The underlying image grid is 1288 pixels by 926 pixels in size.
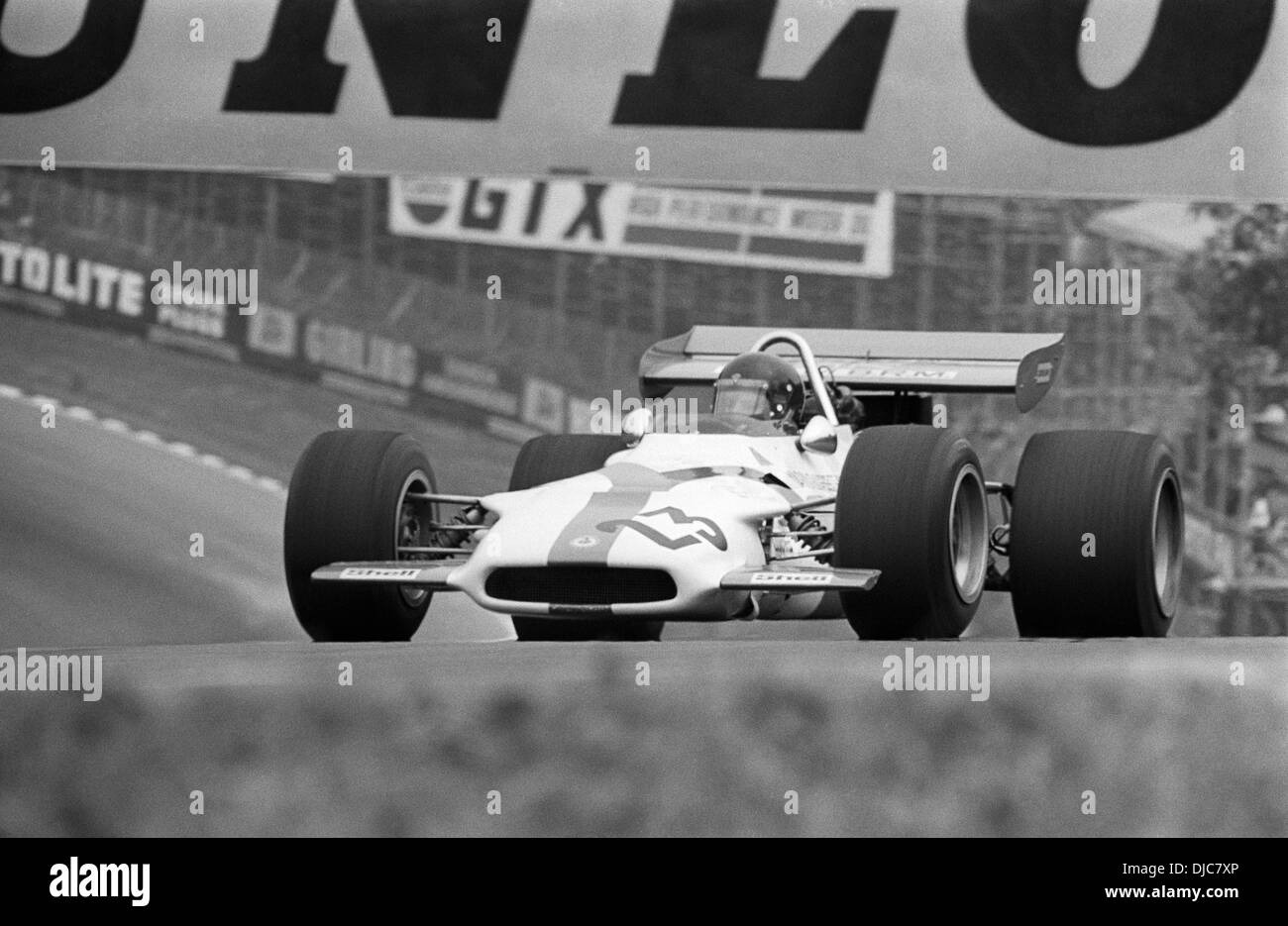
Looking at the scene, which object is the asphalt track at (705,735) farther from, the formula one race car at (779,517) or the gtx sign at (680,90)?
the gtx sign at (680,90)

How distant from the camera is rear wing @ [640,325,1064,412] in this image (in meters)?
8.19

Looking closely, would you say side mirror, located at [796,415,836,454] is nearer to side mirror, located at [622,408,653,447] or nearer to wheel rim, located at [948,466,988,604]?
side mirror, located at [622,408,653,447]

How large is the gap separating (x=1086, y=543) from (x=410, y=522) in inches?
95.4

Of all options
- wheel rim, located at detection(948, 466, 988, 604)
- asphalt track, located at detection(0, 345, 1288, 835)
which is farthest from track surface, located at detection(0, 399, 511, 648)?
asphalt track, located at detection(0, 345, 1288, 835)

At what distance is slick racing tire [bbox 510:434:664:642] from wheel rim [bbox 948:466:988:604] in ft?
4.78

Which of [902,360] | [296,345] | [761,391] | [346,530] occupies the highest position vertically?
[296,345]

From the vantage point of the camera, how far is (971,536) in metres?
7.38

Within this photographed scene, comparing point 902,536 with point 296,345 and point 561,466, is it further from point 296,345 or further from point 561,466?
point 296,345

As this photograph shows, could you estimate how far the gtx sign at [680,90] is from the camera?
1175 cm

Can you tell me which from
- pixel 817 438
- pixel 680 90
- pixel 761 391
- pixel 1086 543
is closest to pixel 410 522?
pixel 761 391

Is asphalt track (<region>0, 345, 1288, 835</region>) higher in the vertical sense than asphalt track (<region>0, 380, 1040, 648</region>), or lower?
lower

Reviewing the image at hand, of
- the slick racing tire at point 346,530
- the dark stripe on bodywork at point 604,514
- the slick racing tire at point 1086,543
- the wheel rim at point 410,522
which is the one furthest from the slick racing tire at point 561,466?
the slick racing tire at point 1086,543
